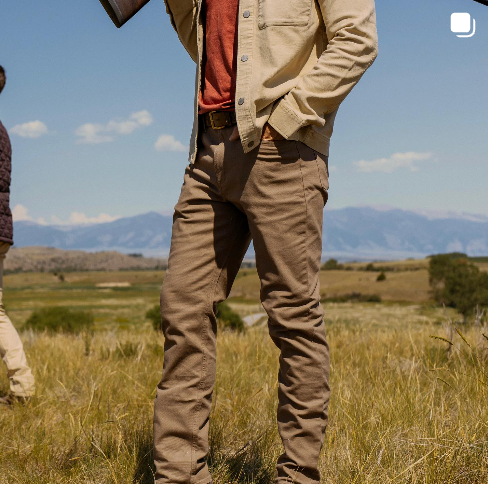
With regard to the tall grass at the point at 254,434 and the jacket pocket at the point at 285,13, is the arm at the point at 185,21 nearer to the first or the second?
the jacket pocket at the point at 285,13

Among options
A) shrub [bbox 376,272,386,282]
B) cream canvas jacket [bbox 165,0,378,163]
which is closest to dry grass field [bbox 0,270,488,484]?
cream canvas jacket [bbox 165,0,378,163]

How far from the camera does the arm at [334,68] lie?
6.38 ft

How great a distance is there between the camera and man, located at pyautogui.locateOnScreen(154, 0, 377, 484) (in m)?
2.00

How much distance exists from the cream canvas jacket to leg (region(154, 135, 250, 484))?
0.28 meters

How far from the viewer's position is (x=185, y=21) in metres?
2.36

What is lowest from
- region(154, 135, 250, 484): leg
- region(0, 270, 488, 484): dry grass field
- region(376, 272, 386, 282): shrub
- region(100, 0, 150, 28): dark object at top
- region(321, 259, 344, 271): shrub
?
region(376, 272, 386, 282): shrub

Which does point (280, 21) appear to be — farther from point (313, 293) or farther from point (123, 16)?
point (313, 293)

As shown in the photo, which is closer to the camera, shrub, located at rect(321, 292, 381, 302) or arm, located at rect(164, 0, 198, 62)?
arm, located at rect(164, 0, 198, 62)

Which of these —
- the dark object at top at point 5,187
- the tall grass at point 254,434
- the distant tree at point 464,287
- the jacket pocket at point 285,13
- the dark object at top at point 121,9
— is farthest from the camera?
the distant tree at point 464,287

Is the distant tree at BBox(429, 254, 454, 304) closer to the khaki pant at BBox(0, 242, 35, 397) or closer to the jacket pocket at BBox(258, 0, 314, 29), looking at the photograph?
the khaki pant at BBox(0, 242, 35, 397)

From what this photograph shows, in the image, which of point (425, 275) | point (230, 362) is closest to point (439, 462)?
point (230, 362)

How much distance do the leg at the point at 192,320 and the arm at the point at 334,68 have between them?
348mm

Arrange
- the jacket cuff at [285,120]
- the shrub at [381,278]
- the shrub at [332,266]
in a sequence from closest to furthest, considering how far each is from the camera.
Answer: the jacket cuff at [285,120]
the shrub at [381,278]
the shrub at [332,266]

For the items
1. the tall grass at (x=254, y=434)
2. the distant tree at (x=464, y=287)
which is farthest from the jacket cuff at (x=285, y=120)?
the distant tree at (x=464, y=287)
